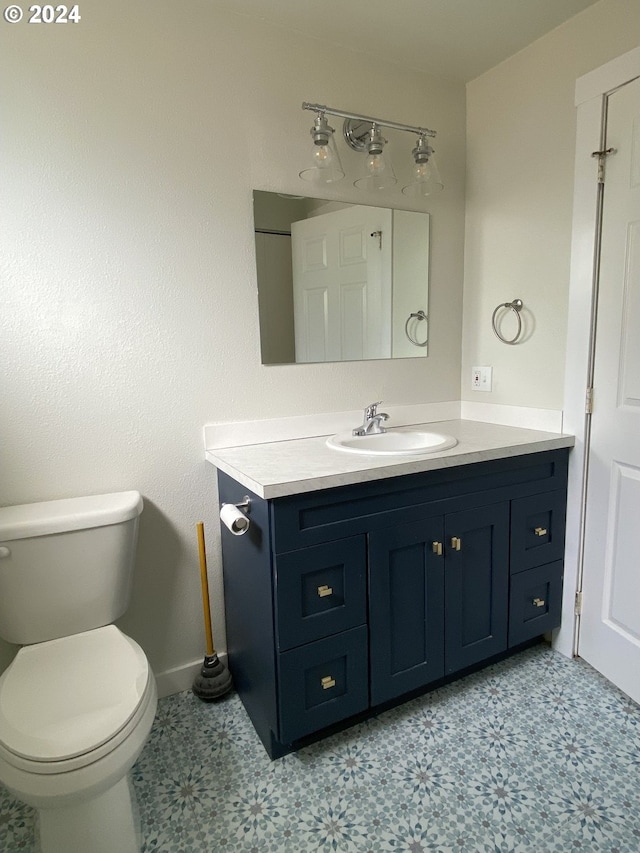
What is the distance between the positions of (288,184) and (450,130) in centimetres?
83

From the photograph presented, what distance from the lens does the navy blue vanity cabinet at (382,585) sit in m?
1.32

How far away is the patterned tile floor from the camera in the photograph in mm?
1195

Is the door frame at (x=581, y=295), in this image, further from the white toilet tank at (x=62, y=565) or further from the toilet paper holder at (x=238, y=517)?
the white toilet tank at (x=62, y=565)

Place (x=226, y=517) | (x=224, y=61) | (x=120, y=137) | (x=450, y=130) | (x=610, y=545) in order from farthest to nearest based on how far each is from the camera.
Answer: (x=450, y=130) < (x=610, y=545) < (x=224, y=61) < (x=120, y=137) < (x=226, y=517)

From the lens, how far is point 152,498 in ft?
5.34

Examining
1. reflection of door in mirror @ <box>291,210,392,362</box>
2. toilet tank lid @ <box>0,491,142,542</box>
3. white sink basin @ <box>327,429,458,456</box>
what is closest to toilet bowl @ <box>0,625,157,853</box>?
toilet tank lid @ <box>0,491,142,542</box>

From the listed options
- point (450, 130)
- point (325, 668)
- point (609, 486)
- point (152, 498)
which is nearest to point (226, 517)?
point (152, 498)

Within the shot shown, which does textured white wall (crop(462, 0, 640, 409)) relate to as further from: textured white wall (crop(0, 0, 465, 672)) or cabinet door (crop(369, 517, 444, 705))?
cabinet door (crop(369, 517, 444, 705))

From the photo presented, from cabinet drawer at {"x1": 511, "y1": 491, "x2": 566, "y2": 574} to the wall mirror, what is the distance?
0.78m

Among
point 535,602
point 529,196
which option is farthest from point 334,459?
point 529,196

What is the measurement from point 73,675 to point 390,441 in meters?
1.26

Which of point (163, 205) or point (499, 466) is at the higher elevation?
point (163, 205)

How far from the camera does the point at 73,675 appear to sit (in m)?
1.21

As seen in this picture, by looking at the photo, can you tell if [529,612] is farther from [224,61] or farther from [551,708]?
[224,61]
